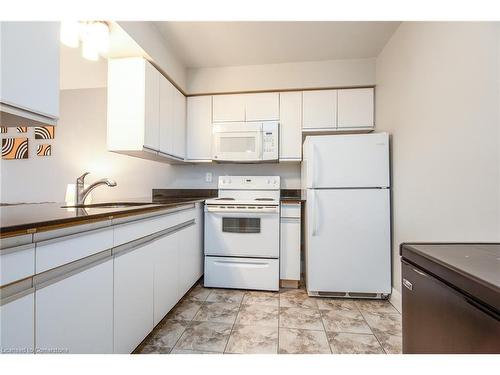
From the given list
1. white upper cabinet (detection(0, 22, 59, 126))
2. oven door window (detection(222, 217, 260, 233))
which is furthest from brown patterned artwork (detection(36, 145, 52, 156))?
oven door window (detection(222, 217, 260, 233))

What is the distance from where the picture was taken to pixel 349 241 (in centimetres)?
212

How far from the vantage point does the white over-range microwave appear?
8.47 feet

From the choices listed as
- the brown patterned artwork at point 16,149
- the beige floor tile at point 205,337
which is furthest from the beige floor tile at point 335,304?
the brown patterned artwork at point 16,149

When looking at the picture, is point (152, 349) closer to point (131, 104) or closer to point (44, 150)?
point (131, 104)

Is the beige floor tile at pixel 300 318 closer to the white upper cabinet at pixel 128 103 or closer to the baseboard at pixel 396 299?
the baseboard at pixel 396 299

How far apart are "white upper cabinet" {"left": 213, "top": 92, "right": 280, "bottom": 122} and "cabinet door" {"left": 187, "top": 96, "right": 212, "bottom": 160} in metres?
0.10

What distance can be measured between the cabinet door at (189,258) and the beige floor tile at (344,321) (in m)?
1.17

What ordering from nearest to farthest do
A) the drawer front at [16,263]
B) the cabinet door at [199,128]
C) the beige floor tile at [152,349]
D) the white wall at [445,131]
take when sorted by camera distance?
the drawer front at [16,263] → the white wall at [445,131] → the beige floor tile at [152,349] → the cabinet door at [199,128]

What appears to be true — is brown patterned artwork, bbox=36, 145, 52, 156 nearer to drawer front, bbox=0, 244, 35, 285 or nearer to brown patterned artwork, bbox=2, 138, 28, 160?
brown patterned artwork, bbox=2, 138, 28, 160

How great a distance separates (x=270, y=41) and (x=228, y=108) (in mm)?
821

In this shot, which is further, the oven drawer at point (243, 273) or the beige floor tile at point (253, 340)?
the oven drawer at point (243, 273)

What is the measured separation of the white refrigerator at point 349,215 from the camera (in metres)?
2.08

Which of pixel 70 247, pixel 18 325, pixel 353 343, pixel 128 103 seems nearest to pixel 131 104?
pixel 128 103
